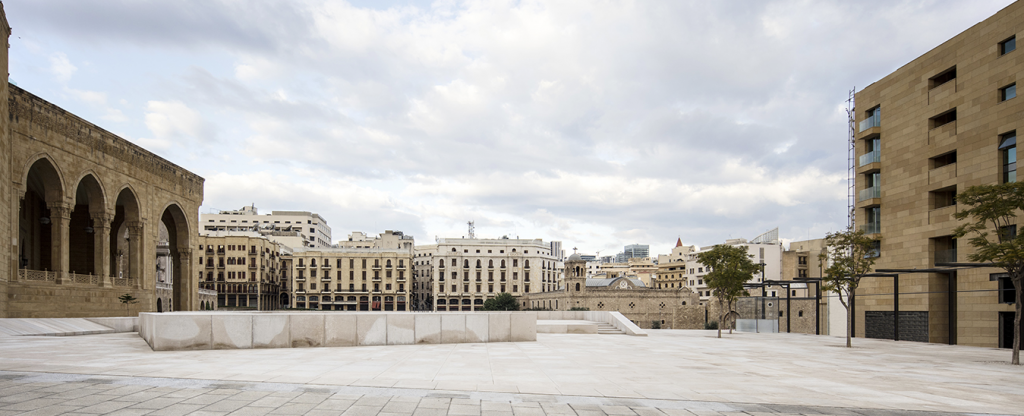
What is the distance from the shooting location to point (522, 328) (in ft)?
74.7

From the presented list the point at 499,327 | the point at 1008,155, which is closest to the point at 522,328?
the point at 499,327

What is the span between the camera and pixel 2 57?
2750cm

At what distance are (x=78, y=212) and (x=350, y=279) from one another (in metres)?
73.4

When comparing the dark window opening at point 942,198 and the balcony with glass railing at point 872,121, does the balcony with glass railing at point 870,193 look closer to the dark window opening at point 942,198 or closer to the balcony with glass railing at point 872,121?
the balcony with glass railing at point 872,121

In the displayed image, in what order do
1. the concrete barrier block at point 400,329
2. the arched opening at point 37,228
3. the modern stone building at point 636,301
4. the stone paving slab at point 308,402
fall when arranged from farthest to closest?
the modern stone building at point 636,301 → the arched opening at point 37,228 → the concrete barrier block at point 400,329 → the stone paving slab at point 308,402

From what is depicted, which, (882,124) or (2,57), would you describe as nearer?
(2,57)

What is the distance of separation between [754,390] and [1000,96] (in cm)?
2371

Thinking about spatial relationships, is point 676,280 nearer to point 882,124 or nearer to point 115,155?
point 882,124

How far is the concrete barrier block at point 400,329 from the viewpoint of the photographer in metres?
20.1

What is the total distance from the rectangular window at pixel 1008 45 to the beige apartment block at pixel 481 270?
101163mm

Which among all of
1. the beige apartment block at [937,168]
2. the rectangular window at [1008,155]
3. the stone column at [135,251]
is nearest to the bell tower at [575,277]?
Result: the beige apartment block at [937,168]

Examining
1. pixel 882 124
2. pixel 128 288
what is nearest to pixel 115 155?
pixel 128 288

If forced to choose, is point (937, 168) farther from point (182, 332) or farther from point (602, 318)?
point (182, 332)

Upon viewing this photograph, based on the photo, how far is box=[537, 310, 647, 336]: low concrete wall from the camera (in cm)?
3121
